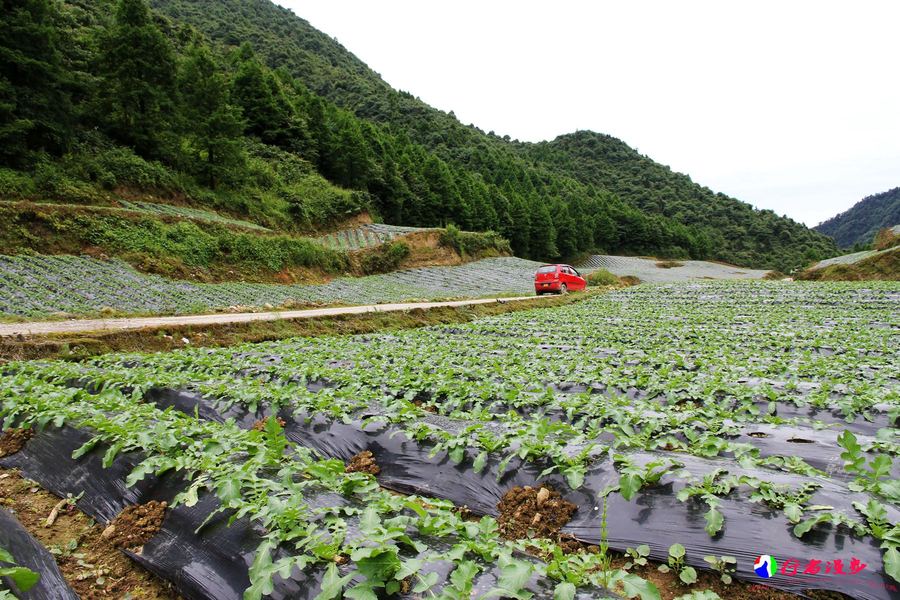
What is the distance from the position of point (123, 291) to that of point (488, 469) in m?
17.8

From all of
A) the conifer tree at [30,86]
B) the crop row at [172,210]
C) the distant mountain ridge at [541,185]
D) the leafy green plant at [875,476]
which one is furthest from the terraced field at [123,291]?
the distant mountain ridge at [541,185]

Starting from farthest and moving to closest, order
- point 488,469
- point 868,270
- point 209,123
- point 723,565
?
1. point 209,123
2. point 868,270
3. point 488,469
4. point 723,565

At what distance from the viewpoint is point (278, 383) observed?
6840mm

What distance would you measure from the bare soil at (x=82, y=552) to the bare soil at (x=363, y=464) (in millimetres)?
1852

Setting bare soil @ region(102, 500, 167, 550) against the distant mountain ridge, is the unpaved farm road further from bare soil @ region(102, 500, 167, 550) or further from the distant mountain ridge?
the distant mountain ridge

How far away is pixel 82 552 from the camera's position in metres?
3.30

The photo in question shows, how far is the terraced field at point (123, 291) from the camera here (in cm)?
1400

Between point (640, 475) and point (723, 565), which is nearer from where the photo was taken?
point (723, 565)

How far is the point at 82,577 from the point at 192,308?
1456cm

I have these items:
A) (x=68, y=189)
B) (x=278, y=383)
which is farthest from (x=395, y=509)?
(x=68, y=189)

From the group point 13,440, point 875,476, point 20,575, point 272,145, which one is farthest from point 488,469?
point 272,145

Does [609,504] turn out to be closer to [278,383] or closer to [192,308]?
[278,383]

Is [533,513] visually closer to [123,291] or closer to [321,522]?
[321,522]

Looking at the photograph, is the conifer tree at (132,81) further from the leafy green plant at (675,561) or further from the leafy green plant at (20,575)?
the leafy green plant at (675,561)
